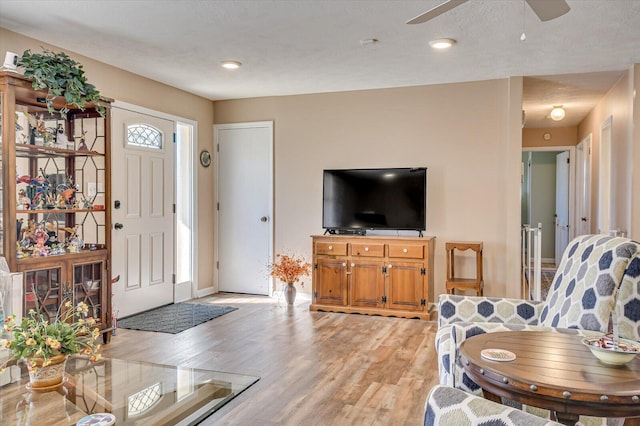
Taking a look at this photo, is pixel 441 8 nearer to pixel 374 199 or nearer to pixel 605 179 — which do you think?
pixel 374 199

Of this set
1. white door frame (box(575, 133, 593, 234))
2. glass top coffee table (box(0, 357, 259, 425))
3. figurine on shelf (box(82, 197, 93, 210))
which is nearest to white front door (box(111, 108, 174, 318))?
figurine on shelf (box(82, 197, 93, 210))

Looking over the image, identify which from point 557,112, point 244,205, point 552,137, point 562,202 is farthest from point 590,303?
point 562,202

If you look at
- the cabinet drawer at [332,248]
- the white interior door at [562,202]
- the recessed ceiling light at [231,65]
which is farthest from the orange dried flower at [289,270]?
the white interior door at [562,202]

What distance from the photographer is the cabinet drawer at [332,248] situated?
212 inches

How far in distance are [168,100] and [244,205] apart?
1.59 m

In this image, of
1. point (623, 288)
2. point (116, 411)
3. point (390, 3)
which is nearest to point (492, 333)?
point (623, 288)

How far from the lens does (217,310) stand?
17.9 ft

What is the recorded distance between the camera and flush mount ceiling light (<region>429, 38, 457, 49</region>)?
394 centimetres

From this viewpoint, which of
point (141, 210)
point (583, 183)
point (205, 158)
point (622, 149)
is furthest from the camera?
point (583, 183)

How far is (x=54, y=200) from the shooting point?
152 inches

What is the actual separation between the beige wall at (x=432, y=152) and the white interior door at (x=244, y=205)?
179 mm

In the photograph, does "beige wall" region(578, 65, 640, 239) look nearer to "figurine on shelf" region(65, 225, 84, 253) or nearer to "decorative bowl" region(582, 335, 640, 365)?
"decorative bowl" region(582, 335, 640, 365)

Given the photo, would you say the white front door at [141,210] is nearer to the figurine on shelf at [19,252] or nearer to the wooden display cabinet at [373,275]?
the figurine on shelf at [19,252]

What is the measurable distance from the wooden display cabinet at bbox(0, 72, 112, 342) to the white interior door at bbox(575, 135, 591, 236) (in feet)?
20.7
